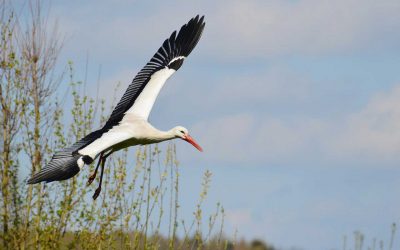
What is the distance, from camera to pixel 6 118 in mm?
11078

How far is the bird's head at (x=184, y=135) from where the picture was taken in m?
11.8

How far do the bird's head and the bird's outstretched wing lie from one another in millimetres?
469

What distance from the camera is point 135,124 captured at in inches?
447

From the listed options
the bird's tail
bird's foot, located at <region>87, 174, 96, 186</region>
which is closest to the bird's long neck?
bird's foot, located at <region>87, 174, 96, 186</region>

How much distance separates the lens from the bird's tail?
934 centimetres

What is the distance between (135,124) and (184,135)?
83 cm

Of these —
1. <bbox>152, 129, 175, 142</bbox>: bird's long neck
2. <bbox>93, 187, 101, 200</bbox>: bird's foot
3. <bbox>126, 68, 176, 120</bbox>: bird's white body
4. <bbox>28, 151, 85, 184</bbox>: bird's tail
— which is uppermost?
<bbox>126, 68, 176, 120</bbox>: bird's white body

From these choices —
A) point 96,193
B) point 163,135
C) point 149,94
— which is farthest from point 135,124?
point 96,193

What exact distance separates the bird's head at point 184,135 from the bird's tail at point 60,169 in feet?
7.30

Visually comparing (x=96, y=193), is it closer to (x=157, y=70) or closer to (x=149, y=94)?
(x=149, y=94)

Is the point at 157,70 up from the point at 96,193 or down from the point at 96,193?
up

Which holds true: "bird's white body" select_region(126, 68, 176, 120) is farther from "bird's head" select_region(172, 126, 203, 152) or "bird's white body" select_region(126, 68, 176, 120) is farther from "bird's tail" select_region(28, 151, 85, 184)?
"bird's tail" select_region(28, 151, 85, 184)

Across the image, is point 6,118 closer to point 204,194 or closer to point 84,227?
point 84,227

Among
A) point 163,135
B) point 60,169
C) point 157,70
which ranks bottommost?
point 60,169
